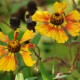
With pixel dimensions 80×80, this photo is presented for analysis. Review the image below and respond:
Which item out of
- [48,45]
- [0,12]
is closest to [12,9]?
[0,12]

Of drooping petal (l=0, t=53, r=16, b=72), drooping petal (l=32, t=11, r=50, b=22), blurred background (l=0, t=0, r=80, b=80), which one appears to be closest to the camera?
drooping petal (l=0, t=53, r=16, b=72)

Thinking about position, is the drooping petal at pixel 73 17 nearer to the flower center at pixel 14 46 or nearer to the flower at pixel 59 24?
the flower at pixel 59 24

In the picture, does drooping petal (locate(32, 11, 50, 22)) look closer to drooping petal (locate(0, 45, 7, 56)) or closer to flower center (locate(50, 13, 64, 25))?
flower center (locate(50, 13, 64, 25))

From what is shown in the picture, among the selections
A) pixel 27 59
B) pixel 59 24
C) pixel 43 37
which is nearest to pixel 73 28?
pixel 59 24

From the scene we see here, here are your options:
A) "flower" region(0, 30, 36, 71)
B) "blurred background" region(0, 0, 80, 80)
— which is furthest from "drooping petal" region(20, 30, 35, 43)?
"blurred background" region(0, 0, 80, 80)

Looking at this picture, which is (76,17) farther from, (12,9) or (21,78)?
(12,9)

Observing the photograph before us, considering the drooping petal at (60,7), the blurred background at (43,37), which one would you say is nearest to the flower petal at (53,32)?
the drooping petal at (60,7)

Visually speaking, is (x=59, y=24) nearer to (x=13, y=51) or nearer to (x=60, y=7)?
(x=60, y=7)
